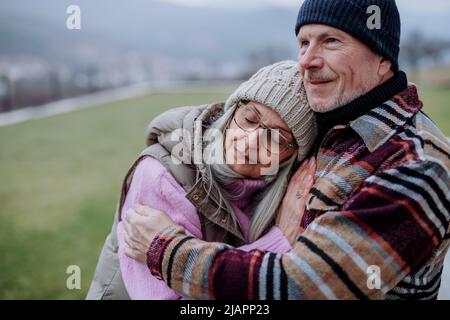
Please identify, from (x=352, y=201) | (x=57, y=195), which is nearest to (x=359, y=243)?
(x=352, y=201)

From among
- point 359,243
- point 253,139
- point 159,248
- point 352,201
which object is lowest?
point 159,248

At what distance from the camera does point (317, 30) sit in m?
1.84

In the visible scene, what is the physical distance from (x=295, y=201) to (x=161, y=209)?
23.2 inches

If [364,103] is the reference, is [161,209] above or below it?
below

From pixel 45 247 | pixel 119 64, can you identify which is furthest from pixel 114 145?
pixel 119 64

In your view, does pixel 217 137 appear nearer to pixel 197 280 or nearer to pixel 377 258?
pixel 197 280

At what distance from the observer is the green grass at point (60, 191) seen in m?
4.20

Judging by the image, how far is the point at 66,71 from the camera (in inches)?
694

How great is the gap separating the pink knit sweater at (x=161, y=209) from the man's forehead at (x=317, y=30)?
33.1 inches

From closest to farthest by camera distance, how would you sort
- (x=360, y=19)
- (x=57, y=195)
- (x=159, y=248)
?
(x=159, y=248)
(x=360, y=19)
(x=57, y=195)

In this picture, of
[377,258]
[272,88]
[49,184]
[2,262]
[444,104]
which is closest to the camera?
[377,258]

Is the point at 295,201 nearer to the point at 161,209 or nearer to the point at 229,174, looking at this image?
the point at 229,174

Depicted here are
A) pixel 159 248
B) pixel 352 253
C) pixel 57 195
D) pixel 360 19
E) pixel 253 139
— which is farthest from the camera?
pixel 57 195
